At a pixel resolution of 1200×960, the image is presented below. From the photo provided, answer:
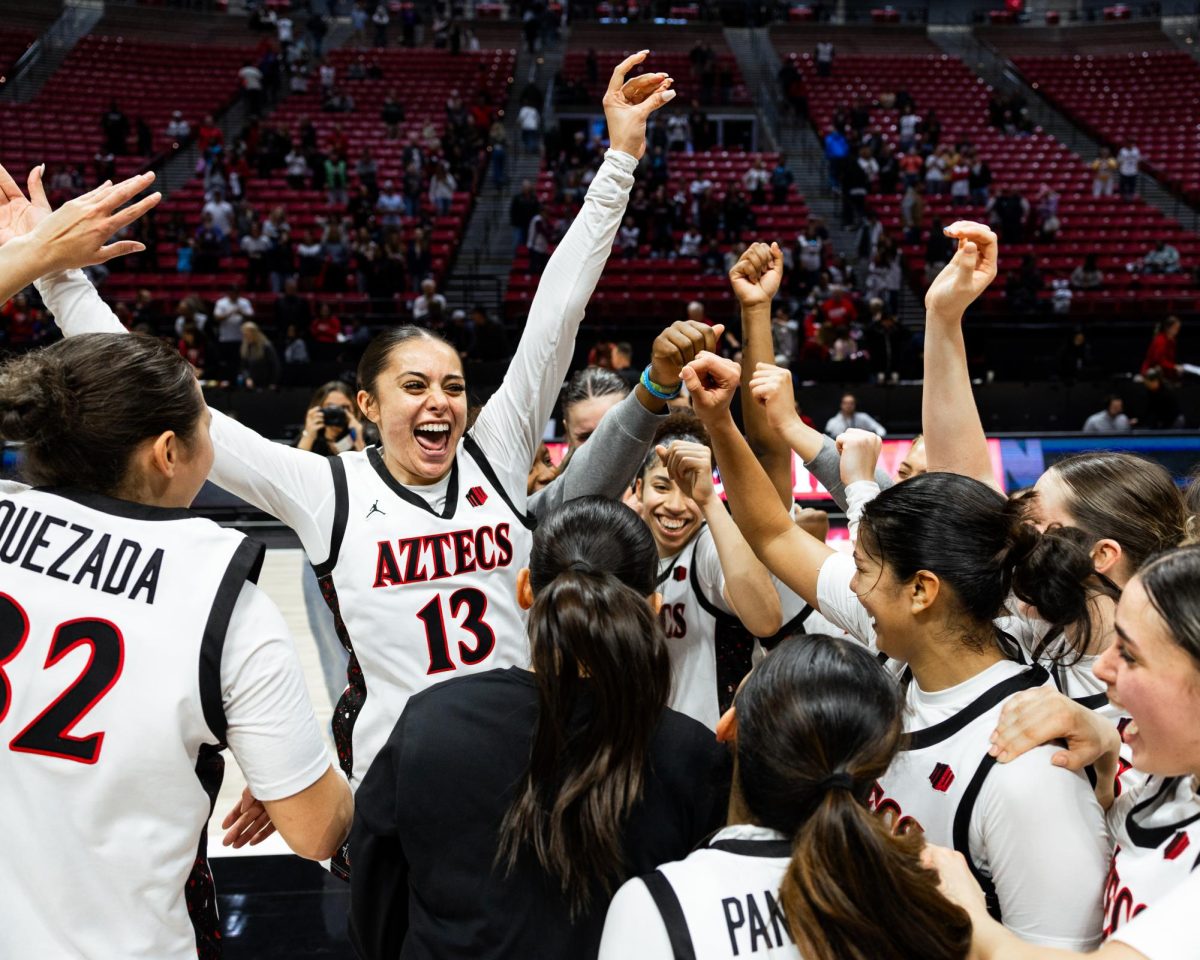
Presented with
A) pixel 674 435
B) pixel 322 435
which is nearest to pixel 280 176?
pixel 322 435

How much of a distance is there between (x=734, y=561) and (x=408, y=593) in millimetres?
724

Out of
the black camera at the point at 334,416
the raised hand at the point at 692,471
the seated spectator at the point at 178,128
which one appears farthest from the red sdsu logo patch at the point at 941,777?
the seated spectator at the point at 178,128

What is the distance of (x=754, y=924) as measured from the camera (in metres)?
1.44

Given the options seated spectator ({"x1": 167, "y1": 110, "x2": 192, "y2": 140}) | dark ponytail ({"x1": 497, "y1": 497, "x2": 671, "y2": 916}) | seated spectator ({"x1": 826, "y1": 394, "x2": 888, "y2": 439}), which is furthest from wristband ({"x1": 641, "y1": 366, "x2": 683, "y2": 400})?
seated spectator ({"x1": 167, "y1": 110, "x2": 192, "y2": 140})

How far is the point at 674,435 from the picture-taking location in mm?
3137

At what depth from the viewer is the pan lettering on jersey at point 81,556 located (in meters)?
1.68

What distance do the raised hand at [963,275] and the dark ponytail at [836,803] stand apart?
3.73 ft

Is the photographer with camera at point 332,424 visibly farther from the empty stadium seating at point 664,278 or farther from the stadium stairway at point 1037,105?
the stadium stairway at point 1037,105

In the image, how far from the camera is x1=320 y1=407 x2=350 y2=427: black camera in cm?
477

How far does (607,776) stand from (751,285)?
1475 mm

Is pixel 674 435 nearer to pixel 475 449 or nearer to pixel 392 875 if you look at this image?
pixel 475 449

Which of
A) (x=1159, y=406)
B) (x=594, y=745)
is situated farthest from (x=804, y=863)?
(x=1159, y=406)

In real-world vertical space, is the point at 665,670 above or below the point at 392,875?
above

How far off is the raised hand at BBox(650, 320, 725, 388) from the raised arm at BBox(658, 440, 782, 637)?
177 mm
